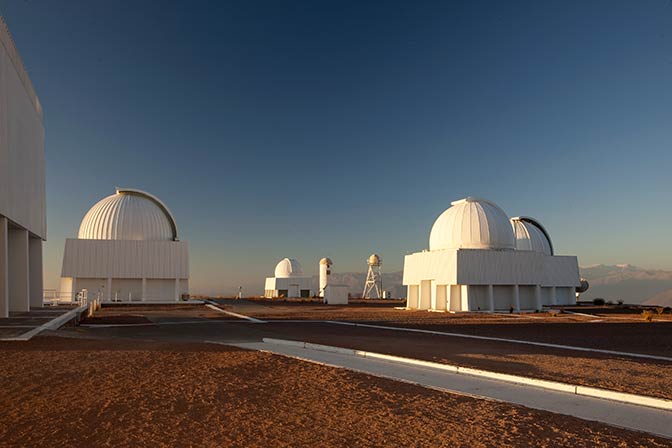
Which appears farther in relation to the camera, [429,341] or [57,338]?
[429,341]

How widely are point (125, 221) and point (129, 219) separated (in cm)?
39

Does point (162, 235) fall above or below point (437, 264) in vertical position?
above

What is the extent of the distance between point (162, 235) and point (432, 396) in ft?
146

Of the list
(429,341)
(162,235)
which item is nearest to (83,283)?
(162,235)

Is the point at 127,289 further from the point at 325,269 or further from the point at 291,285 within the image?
the point at 325,269

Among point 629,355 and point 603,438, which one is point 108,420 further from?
point 629,355

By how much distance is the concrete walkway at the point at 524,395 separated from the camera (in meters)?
6.26

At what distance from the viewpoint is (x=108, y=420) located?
20.5ft

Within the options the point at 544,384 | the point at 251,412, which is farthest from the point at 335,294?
the point at 251,412

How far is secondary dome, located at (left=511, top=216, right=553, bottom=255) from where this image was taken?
5096 cm

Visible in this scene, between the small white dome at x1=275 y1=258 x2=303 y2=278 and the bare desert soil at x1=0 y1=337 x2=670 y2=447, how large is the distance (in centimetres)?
6971

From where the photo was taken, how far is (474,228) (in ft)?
126

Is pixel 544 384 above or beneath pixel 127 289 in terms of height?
above

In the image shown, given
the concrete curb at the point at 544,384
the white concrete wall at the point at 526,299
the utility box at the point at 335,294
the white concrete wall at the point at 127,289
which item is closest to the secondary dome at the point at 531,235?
the white concrete wall at the point at 526,299
